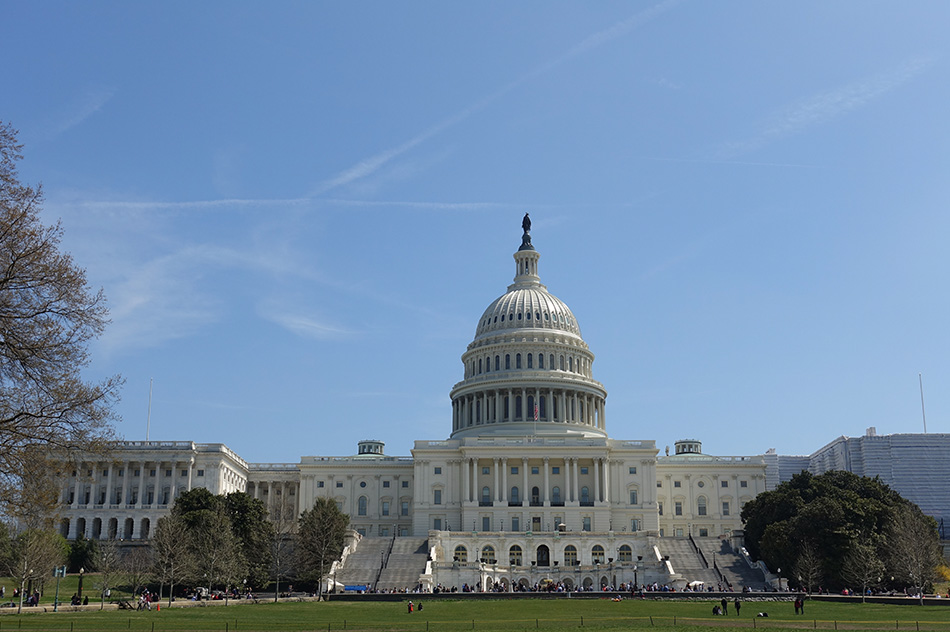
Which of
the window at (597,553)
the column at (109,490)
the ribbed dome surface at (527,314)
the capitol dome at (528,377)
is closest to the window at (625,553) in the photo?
the window at (597,553)

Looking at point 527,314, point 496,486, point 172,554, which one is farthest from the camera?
point 527,314

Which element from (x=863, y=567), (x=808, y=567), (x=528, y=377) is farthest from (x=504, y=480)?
(x=863, y=567)

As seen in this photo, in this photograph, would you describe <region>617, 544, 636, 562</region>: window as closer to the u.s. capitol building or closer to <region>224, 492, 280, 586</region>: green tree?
the u.s. capitol building

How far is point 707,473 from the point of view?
498 feet

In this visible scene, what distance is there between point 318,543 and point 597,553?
33839 millimetres

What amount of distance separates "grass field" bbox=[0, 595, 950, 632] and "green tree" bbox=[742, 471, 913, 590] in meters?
19.5

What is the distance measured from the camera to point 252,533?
9900cm

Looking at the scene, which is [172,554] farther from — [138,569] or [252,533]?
[252,533]

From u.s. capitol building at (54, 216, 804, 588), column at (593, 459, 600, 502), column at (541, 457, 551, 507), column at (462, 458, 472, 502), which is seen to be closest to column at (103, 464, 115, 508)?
u.s. capitol building at (54, 216, 804, 588)

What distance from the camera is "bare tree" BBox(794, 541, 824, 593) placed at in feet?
292

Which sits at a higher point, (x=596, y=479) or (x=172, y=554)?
(x=596, y=479)

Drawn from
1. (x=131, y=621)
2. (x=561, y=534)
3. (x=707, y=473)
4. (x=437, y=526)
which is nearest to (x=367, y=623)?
(x=131, y=621)

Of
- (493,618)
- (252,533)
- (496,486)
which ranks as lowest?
(493,618)

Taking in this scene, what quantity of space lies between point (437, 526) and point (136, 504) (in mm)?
41569
